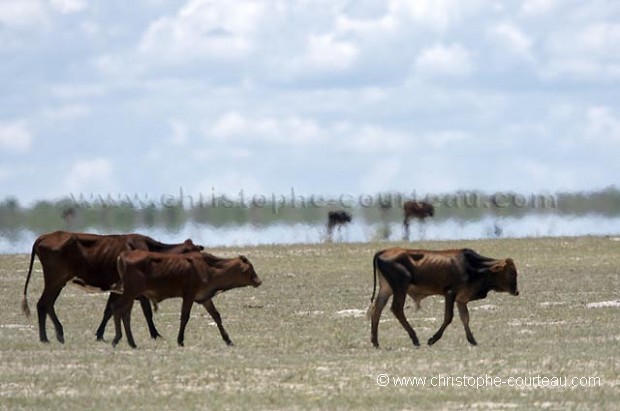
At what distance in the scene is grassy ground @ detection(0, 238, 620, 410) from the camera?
1353 cm

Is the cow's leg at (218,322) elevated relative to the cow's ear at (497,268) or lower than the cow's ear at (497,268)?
lower

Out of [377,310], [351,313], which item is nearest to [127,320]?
[377,310]

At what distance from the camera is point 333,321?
2158 cm

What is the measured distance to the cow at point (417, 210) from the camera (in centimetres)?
4631

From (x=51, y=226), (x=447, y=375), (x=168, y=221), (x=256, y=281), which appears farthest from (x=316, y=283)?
(x=447, y=375)

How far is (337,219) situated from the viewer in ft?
148

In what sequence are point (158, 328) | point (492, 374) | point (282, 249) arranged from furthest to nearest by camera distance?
1. point (282, 249)
2. point (158, 328)
3. point (492, 374)

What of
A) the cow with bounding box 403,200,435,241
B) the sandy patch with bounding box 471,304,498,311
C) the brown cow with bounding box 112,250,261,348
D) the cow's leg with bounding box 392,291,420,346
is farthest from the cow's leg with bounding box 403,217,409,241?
the cow's leg with bounding box 392,291,420,346

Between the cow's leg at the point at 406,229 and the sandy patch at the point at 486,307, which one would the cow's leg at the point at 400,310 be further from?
the cow's leg at the point at 406,229

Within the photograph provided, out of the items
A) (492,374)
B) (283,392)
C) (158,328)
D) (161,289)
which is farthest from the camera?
(158,328)

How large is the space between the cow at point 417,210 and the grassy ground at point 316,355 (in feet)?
57.5

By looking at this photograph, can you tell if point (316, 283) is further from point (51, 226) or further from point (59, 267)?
point (59, 267)

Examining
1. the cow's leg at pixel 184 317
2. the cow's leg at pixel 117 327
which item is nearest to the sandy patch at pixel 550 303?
the cow's leg at pixel 184 317

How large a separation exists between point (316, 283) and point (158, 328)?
8470mm
